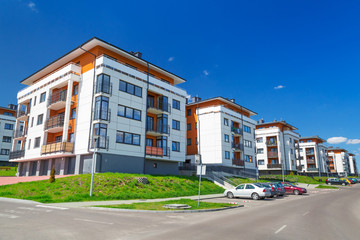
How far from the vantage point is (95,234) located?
8.30m

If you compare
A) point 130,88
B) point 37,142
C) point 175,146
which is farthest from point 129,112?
point 37,142

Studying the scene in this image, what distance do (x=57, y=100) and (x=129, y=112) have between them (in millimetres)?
9326

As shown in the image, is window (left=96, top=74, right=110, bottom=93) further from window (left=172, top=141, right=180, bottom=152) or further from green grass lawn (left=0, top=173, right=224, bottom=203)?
window (left=172, top=141, right=180, bottom=152)

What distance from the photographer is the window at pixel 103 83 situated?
92.7ft

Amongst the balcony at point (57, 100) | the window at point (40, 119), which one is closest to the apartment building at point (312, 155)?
the balcony at point (57, 100)

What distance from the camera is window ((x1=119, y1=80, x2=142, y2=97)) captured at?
30.4m

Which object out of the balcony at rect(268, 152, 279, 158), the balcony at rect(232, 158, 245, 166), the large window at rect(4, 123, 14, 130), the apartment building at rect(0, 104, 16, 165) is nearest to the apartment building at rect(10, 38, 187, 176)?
the balcony at rect(232, 158, 245, 166)

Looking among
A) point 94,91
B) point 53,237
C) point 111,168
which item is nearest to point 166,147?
point 111,168

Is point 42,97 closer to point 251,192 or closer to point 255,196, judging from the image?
point 251,192

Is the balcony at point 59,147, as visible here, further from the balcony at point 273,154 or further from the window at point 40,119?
the balcony at point 273,154

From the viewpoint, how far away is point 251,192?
2405cm

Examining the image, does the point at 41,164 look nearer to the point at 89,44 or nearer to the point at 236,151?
the point at 89,44

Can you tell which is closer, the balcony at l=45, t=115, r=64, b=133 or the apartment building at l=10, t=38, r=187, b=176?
the apartment building at l=10, t=38, r=187, b=176

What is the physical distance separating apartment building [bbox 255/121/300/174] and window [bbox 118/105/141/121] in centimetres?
4571
